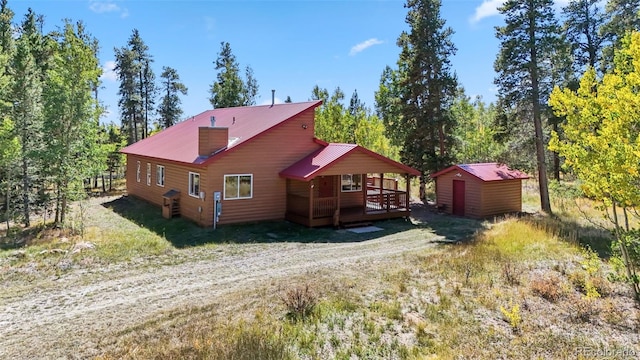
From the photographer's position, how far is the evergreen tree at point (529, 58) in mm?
18906

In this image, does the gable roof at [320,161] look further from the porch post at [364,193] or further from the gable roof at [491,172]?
the gable roof at [491,172]

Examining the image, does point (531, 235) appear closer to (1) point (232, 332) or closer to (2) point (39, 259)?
(1) point (232, 332)

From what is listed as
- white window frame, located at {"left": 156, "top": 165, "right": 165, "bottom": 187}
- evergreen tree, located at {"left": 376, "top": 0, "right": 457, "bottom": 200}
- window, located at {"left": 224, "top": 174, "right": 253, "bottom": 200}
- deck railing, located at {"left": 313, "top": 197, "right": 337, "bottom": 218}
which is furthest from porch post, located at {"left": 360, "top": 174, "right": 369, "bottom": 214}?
white window frame, located at {"left": 156, "top": 165, "right": 165, "bottom": 187}

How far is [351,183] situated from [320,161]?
3271 mm

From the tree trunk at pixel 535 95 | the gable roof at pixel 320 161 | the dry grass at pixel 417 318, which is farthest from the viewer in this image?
the tree trunk at pixel 535 95

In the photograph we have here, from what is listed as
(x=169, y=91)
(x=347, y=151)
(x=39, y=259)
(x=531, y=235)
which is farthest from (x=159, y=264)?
(x=169, y=91)

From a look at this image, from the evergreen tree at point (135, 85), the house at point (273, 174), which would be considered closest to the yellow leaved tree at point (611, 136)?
the house at point (273, 174)

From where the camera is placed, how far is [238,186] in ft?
53.9

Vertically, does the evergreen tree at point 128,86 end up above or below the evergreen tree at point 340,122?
above

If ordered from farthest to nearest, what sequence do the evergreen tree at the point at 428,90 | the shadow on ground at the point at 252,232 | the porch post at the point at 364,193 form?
1. the evergreen tree at the point at 428,90
2. the porch post at the point at 364,193
3. the shadow on ground at the point at 252,232

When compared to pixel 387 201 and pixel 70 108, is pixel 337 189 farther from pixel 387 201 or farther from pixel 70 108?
pixel 70 108

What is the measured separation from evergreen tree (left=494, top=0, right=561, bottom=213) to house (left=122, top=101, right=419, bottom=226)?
6803 millimetres

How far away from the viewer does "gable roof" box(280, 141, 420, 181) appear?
52.2 ft

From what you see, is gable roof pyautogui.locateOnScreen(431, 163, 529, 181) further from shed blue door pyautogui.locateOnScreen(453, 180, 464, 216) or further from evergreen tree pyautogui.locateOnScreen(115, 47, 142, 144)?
evergreen tree pyautogui.locateOnScreen(115, 47, 142, 144)
